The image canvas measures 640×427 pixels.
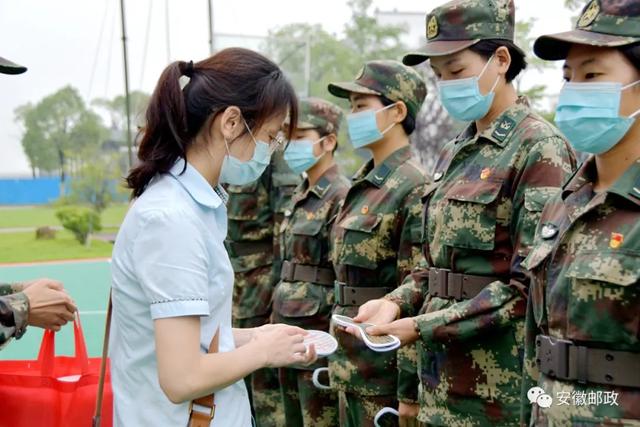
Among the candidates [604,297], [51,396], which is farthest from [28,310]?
[604,297]

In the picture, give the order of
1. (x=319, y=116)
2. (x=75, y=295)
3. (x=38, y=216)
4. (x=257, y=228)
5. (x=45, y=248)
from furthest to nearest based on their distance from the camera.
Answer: (x=38, y=216), (x=45, y=248), (x=75, y=295), (x=257, y=228), (x=319, y=116)

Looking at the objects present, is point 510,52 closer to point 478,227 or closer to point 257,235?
point 478,227

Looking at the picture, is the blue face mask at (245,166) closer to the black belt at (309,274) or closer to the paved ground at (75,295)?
the black belt at (309,274)

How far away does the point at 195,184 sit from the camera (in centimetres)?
188

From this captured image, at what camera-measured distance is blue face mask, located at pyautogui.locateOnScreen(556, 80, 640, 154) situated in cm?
193

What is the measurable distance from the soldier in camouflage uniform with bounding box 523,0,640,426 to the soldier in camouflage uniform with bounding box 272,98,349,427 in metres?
1.97

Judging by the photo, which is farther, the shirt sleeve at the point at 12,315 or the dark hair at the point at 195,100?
the shirt sleeve at the point at 12,315

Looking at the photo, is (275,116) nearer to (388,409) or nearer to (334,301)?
(388,409)

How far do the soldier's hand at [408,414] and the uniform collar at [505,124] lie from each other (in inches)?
44.3

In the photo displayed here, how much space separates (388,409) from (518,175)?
47.6 inches

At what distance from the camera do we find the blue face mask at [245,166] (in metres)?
2.01

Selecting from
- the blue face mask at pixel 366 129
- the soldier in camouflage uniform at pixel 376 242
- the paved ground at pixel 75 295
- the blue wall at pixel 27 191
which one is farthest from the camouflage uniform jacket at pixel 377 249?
the blue wall at pixel 27 191

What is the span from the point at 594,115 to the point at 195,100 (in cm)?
97

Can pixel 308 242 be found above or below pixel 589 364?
below
